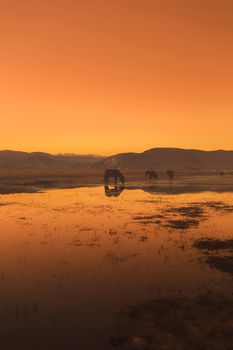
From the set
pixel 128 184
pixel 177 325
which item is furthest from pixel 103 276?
pixel 128 184

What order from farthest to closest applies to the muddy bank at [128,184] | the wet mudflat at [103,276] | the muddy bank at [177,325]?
1. the muddy bank at [128,184]
2. the wet mudflat at [103,276]
3. the muddy bank at [177,325]

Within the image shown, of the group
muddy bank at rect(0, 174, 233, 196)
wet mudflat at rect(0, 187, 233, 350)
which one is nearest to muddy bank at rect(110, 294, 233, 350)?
wet mudflat at rect(0, 187, 233, 350)

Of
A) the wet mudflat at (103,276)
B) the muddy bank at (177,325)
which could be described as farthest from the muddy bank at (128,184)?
the muddy bank at (177,325)

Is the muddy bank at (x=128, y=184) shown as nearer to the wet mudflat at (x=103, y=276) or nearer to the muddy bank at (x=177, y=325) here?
the wet mudflat at (x=103, y=276)

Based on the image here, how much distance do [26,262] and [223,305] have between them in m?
7.19

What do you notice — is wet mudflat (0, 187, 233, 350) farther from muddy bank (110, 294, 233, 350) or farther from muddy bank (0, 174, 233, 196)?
muddy bank (0, 174, 233, 196)

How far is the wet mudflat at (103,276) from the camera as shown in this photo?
7434 mm

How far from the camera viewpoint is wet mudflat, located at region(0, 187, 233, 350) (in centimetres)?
743

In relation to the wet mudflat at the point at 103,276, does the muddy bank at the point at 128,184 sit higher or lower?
higher

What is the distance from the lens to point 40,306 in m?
8.73

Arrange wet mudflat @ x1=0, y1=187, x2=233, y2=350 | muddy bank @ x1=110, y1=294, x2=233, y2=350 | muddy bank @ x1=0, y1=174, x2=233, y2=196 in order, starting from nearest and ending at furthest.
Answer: muddy bank @ x1=110, y1=294, x2=233, y2=350
wet mudflat @ x1=0, y1=187, x2=233, y2=350
muddy bank @ x1=0, y1=174, x2=233, y2=196

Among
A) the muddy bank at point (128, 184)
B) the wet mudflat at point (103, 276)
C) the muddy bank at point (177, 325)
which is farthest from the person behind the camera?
the muddy bank at point (128, 184)

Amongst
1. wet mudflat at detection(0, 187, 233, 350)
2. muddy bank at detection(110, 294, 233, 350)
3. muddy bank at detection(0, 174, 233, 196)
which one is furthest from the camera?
muddy bank at detection(0, 174, 233, 196)

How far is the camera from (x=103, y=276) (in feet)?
35.9
